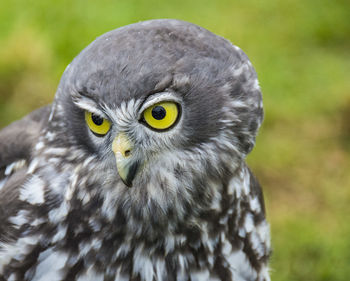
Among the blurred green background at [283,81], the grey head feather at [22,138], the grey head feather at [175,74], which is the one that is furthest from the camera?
the blurred green background at [283,81]

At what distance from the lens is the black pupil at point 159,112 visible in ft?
7.36

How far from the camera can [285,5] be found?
24.5ft

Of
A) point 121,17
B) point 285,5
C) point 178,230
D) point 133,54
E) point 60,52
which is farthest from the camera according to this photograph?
point 285,5

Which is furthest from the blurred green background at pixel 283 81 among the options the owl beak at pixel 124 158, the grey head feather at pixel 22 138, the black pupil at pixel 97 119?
the black pupil at pixel 97 119

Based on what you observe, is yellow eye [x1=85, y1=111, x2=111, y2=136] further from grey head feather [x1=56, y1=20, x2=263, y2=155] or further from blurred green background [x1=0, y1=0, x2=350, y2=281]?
blurred green background [x1=0, y1=0, x2=350, y2=281]

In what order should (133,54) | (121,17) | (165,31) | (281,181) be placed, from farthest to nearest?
(121,17) → (281,181) → (165,31) → (133,54)

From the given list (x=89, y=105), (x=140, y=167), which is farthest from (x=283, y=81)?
(x=89, y=105)

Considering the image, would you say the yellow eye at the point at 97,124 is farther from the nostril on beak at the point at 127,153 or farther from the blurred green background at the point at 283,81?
the blurred green background at the point at 283,81

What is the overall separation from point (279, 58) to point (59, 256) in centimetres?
448

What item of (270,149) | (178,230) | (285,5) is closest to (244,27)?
(285,5)

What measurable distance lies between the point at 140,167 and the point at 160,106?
0.26 metres

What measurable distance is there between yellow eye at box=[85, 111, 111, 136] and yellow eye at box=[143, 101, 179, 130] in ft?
0.48

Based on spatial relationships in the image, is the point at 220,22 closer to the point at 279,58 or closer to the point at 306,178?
the point at 279,58

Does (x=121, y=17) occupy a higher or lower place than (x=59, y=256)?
higher
